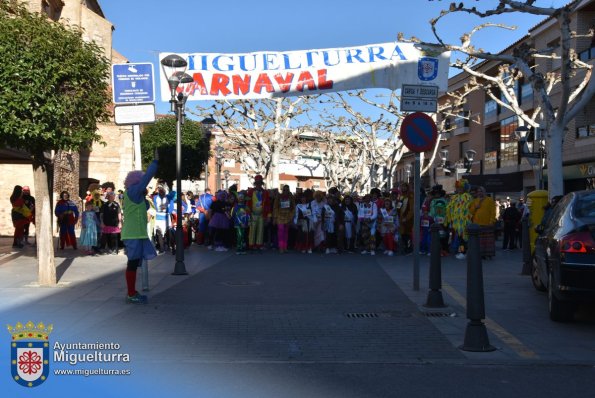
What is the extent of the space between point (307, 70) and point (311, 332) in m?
8.60

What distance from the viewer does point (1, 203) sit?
91.9 feet

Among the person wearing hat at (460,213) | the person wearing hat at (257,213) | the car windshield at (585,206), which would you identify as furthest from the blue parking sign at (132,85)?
the person wearing hat at (460,213)

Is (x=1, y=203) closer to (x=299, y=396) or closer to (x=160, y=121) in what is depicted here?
(x=299, y=396)

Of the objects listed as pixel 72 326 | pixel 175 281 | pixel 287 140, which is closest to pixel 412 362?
pixel 72 326

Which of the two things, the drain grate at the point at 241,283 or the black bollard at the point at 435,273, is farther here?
the drain grate at the point at 241,283

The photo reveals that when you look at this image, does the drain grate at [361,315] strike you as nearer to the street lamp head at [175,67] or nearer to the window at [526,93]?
the street lamp head at [175,67]

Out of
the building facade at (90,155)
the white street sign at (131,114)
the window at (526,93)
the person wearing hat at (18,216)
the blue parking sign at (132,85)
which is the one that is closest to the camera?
the white street sign at (131,114)

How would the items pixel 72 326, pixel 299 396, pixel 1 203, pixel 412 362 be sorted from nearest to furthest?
1. pixel 299 396
2. pixel 412 362
3. pixel 72 326
4. pixel 1 203

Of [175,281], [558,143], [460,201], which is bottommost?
[175,281]

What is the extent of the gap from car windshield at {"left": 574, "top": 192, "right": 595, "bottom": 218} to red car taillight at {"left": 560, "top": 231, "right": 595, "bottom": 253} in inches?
24.3

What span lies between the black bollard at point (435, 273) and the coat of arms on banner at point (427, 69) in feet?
21.0

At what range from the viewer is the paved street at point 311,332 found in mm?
5641

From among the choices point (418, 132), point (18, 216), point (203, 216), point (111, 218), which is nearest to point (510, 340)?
point (418, 132)

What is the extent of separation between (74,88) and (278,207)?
28.3 ft
